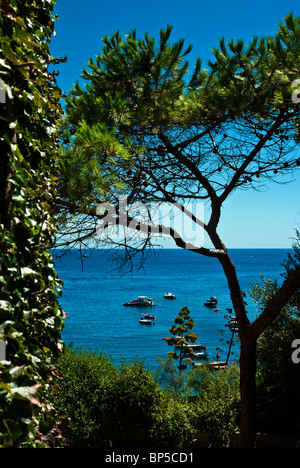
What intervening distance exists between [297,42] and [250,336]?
3.29m

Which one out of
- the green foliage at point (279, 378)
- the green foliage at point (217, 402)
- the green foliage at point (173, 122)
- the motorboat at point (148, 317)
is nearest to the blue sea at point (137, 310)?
the motorboat at point (148, 317)

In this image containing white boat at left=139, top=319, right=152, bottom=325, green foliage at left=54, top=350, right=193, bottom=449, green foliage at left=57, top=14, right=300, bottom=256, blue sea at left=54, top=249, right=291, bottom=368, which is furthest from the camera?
white boat at left=139, top=319, right=152, bottom=325

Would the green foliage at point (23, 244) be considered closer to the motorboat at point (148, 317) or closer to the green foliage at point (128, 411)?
the green foliage at point (128, 411)

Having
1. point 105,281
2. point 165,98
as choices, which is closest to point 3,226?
point 165,98

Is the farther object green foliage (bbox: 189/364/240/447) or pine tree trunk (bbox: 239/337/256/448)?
green foliage (bbox: 189/364/240/447)

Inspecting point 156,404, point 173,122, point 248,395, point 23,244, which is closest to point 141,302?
point 156,404

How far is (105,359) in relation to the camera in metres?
6.16

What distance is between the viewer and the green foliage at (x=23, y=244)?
4.75ft

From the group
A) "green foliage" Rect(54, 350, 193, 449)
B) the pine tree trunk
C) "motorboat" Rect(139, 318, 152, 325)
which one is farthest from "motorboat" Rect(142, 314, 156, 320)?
the pine tree trunk

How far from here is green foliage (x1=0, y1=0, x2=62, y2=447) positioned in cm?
145

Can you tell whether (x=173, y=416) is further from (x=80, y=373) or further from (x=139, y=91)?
(x=139, y=91)

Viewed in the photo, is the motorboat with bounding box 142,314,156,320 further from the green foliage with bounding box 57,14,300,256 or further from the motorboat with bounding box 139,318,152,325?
the green foliage with bounding box 57,14,300,256

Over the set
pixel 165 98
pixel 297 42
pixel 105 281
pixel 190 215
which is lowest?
pixel 105 281
